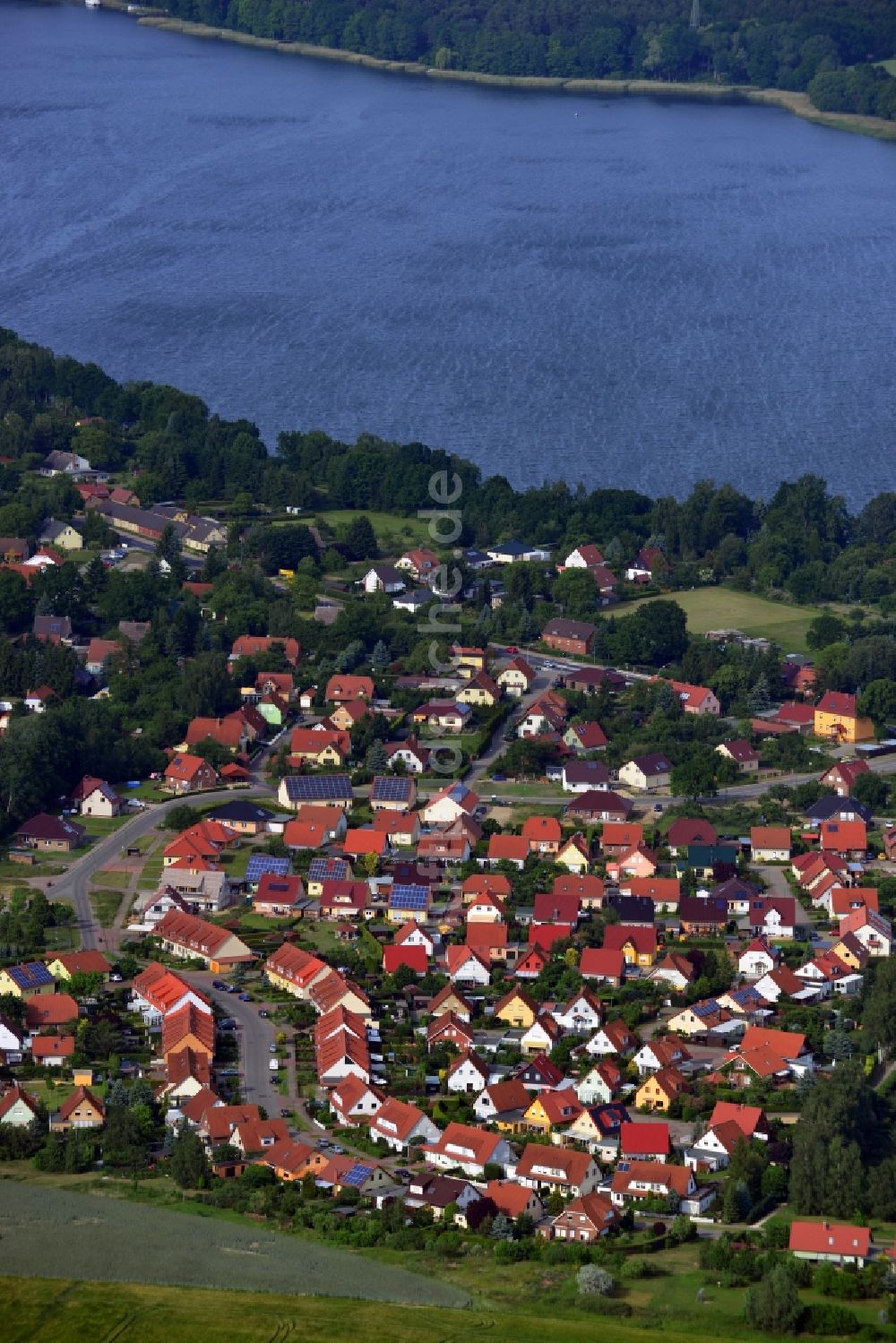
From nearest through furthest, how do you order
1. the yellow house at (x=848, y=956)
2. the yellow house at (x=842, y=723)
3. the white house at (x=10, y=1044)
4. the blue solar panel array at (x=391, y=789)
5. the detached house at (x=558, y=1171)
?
the detached house at (x=558, y=1171), the white house at (x=10, y=1044), the yellow house at (x=848, y=956), the blue solar panel array at (x=391, y=789), the yellow house at (x=842, y=723)

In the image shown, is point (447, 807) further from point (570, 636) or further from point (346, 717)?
point (570, 636)

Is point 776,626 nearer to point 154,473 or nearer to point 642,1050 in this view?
point 154,473

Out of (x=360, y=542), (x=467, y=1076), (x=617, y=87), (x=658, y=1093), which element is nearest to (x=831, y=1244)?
(x=658, y=1093)

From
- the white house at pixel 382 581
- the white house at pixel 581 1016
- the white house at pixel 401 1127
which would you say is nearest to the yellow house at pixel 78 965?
the white house at pixel 401 1127

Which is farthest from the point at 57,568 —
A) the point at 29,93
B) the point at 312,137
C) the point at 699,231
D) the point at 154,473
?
the point at 29,93

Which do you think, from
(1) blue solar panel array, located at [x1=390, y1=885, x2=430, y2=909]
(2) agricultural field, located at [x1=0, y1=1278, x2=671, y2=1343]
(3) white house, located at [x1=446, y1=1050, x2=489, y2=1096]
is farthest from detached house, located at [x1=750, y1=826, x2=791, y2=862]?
(2) agricultural field, located at [x1=0, y1=1278, x2=671, y2=1343]

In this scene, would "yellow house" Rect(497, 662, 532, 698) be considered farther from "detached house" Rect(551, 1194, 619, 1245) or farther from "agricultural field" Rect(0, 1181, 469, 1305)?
"agricultural field" Rect(0, 1181, 469, 1305)

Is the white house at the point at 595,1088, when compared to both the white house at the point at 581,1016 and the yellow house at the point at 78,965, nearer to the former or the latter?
the white house at the point at 581,1016
